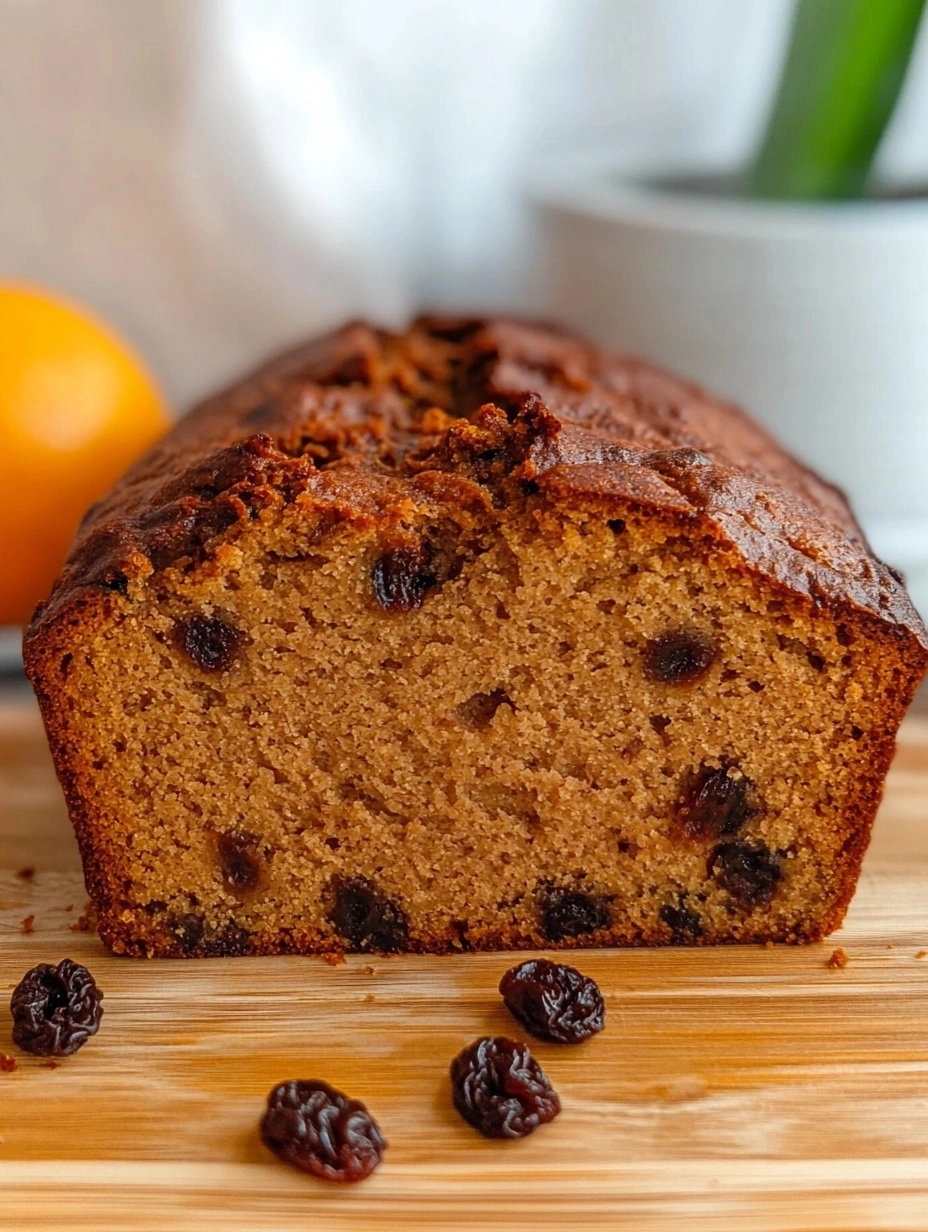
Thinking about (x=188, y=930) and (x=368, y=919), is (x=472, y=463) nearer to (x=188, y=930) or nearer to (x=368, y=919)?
(x=368, y=919)

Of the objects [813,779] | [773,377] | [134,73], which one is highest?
[134,73]

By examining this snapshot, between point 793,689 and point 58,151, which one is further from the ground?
point 58,151

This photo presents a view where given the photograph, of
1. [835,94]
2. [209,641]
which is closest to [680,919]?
[209,641]

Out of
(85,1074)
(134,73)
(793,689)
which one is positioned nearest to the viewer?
(85,1074)

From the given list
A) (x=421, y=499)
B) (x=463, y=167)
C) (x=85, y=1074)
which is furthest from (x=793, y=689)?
(x=463, y=167)

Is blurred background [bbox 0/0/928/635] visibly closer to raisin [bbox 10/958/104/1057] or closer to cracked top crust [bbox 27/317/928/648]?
cracked top crust [bbox 27/317/928/648]

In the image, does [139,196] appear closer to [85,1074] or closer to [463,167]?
[463,167]

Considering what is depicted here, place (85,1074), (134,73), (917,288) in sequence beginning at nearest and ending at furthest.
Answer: (85,1074) < (917,288) < (134,73)
